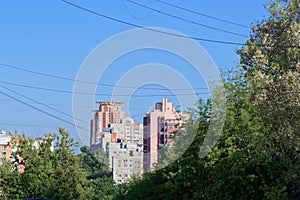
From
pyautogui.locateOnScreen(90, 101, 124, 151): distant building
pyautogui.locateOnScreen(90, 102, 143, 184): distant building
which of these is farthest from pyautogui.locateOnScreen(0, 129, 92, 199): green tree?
pyautogui.locateOnScreen(90, 101, 124, 151): distant building

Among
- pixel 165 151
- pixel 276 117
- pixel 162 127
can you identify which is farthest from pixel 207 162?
pixel 162 127

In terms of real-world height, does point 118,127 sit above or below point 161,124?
below

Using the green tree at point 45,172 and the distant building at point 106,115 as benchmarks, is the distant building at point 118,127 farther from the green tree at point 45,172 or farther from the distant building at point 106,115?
the green tree at point 45,172

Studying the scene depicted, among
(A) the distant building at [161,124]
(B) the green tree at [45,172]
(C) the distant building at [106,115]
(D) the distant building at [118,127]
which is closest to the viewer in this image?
(C) the distant building at [106,115]

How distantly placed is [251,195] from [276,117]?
→ 16.4 ft

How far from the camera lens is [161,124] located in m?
25.1

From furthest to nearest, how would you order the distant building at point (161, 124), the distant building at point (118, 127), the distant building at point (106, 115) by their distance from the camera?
the distant building at point (161, 124)
the distant building at point (118, 127)
the distant building at point (106, 115)

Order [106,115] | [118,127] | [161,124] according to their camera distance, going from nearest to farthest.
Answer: [106,115] → [118,127] → [161,124]

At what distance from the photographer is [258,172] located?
52.9 feet

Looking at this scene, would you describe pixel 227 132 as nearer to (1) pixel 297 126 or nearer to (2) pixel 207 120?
(2) pixel 207 120

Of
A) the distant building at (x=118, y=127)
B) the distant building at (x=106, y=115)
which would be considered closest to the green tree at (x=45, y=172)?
the distant building at (x=118, y=127)

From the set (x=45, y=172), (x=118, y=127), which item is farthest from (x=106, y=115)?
(x=45, y=172)

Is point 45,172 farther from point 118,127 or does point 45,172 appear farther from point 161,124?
point 161,124

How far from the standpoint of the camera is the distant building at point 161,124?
67.7 ft
